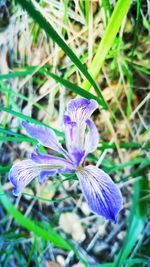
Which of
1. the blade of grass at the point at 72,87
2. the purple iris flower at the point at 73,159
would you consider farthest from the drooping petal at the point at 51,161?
the blade of grass at the point at 72,87

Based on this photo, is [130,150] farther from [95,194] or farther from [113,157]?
[95,194]

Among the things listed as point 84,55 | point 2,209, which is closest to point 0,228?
point 2,209

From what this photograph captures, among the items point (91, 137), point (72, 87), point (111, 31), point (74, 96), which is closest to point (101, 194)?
point (91, 137)

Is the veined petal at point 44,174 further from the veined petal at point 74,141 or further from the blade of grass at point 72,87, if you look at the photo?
the blade of grass at point 72,87

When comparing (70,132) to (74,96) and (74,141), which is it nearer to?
(74,141)

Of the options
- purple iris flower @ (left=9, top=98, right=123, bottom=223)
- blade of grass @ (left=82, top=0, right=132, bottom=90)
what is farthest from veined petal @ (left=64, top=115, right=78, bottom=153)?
blade of grass @ (left=82, top=0, right=132, bottom=90)

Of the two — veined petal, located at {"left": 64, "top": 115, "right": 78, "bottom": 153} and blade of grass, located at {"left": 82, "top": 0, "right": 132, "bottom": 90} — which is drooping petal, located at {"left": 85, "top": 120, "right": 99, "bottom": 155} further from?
blade of grass, located at {"left": 82, "top": 0, "right": 132, "bottom": 90}
